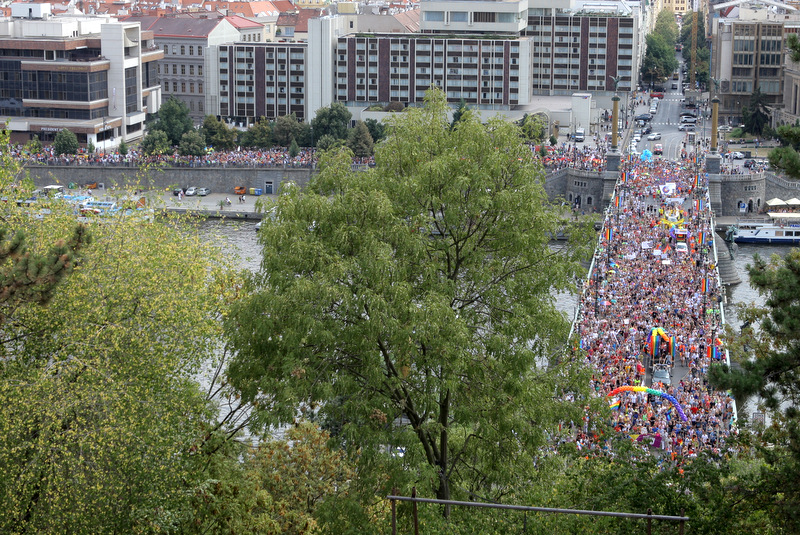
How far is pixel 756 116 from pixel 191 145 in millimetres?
38394

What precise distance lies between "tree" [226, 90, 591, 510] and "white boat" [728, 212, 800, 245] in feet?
156

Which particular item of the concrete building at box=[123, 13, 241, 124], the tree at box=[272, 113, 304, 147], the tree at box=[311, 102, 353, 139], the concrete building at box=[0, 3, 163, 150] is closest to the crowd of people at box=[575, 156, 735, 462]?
the tree at box=[311, 102, 353, 139]

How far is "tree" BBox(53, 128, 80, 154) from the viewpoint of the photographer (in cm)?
7356

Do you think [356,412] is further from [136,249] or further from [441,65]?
[441,65]

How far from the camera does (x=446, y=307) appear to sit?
1534cm

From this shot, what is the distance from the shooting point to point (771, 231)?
2443 inches

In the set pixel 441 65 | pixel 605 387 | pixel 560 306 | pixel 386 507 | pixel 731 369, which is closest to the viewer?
pixel 731 369

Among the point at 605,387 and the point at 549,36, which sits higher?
the point at 549,36

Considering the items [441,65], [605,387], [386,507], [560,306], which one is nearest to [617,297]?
[560,306]

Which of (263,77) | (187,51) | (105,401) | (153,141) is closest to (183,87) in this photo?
(187,51)

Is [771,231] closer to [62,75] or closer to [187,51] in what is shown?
[62,75]

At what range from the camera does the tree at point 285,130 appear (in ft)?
255

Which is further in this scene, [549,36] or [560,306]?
[549,36]

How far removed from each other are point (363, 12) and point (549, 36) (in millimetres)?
14889
